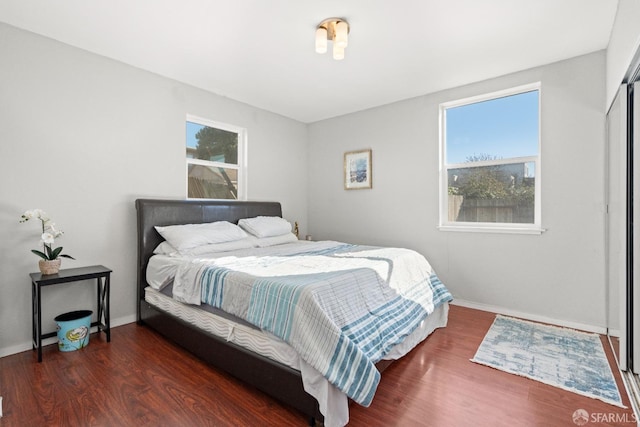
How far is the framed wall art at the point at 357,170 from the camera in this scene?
4391 mm

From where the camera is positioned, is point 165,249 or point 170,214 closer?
point 165,249

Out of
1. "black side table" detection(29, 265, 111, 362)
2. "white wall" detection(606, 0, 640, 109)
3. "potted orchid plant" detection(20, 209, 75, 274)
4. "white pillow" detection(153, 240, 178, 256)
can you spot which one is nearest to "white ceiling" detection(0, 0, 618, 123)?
"white wall" detection(606, 0, 640, 109)

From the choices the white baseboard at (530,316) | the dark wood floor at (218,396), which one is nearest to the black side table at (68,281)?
the dark wood floor at (218,396)

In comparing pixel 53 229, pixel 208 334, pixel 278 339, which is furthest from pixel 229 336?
pixel 53 229

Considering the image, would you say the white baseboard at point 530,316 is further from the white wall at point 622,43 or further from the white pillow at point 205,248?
the white pillow at point 205,248

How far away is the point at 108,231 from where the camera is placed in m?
2.95

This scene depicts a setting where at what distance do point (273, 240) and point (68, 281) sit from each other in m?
1.91

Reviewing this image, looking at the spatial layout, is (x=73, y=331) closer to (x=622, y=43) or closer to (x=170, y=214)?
(x=170, y=214)

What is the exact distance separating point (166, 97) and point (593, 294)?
474 cm

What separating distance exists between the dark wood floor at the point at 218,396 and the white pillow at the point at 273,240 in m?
1.36

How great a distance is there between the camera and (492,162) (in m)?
3.47

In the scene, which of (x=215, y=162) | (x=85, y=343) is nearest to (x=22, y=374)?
(x=85, y=343)

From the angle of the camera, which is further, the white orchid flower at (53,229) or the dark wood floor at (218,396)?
the white orchid flower at (53,229)

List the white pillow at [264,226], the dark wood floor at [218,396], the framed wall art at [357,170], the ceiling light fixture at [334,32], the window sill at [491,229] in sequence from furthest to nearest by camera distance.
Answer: the framed wall art at [357,170]
the white pillow at [264,226]
the window sill at [491,229]
the ceiling light fixture at [334,32]
the dark wood floor at [218,396]
